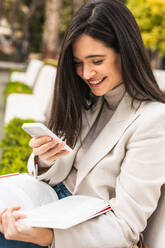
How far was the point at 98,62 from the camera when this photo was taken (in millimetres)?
1751

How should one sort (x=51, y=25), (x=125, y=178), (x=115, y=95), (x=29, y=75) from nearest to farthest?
(x=125, y=178), (x=115, y=95), (x=29, y=75), (x=51, y=25)

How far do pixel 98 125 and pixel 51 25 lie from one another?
12.2 meters

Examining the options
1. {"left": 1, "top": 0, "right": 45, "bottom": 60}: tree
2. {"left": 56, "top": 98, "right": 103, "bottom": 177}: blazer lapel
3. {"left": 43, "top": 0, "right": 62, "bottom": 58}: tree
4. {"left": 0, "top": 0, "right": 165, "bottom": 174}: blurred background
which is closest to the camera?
{"left": 56, "top": 98, "right": 103, "bottom": 177}: blazer lapel

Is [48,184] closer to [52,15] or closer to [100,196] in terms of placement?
[100,196]

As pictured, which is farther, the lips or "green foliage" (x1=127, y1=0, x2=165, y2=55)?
"green foliage" (x1=127, y1=0, x2=165, y2=55)

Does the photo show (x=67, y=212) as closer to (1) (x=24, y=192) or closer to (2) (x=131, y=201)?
(2) (x=131, y=201)

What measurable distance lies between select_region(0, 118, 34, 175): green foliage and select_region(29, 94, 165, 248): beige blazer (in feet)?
5.00

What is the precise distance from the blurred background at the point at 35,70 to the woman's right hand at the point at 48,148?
1403 millimetres

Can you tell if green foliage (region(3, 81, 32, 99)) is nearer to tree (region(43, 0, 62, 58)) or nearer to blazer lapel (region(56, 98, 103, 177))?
tree (region(43, 0, 62, 58))

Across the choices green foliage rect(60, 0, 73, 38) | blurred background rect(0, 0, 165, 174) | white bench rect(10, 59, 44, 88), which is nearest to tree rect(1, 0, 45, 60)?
blurred background rect(0, 0, 165, 174)

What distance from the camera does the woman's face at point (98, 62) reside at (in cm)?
171

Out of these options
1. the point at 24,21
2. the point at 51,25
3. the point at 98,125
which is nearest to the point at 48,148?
the point at 98,125

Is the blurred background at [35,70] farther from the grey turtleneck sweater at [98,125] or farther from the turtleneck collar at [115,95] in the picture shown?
the turtleneck collar at [115,95]

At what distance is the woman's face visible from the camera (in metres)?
1.71
